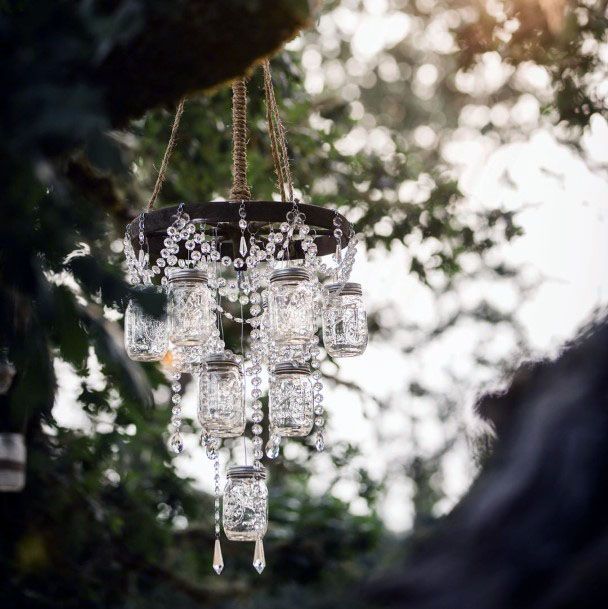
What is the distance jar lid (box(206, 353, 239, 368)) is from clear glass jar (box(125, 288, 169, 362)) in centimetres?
13

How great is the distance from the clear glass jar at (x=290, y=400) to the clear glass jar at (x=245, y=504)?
0.20 meters

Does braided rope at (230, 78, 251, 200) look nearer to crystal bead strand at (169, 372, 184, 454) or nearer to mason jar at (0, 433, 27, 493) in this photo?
crystal bead strand at (169, 372, 184, 454)

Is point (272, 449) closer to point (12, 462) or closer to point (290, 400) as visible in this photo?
point (290, 400)

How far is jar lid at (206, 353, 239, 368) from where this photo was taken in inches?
123

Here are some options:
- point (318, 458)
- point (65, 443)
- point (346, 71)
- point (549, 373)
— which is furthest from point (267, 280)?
point (346, 71)

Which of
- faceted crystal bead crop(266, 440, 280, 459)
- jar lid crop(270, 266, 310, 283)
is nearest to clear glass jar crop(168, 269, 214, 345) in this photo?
jar lid crop(270, 266, 310, 283)

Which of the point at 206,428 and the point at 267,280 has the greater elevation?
the point at 267,280

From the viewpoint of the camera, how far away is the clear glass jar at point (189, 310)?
3.02 metres

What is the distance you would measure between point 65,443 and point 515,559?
15.9 feet

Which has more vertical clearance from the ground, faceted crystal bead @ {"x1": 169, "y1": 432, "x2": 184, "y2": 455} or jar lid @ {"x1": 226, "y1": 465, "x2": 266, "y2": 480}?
faceted crystal bead @ {"x1": 169, "y1": 432, "x2": 184, "y2": 455}

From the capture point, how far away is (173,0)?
5.95 feet

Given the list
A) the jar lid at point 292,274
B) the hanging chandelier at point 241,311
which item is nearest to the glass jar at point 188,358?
the hanging chandelier at point 241,311

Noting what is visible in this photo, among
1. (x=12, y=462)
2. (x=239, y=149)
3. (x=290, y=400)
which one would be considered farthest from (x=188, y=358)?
(x=12, y=462)

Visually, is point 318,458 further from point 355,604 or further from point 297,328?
point 355,604
